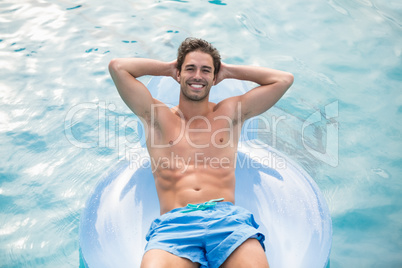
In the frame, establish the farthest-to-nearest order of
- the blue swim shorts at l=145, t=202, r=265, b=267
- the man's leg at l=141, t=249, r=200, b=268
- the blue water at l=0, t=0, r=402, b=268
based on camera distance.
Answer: the blue water at l=0, t=0, r=402, b=268 → the blue swim shorts at l=145, t=202, r=265, b=267 → the man's leg at l=141, t=249, r=200, b=268

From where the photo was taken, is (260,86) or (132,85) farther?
(260,86)

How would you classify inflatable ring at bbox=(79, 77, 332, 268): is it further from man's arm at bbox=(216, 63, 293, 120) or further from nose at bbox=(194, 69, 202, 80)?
nose at bbox=(194, 69, 202, 80)

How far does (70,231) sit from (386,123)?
2.69 metres

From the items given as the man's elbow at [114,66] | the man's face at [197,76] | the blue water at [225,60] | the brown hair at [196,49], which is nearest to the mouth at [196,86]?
the man's face at [197,76]

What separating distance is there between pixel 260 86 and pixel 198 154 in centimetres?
54

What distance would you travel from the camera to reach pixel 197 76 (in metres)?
2.38

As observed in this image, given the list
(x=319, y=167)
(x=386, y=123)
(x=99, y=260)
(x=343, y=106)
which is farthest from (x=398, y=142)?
(x=99, y=260)

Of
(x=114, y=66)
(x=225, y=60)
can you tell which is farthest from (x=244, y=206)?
(x=225, y=60)

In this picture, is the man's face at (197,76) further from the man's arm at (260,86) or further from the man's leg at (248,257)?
the man's leg at (248,257)

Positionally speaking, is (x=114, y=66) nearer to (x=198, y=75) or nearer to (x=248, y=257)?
(x=198, y=75)

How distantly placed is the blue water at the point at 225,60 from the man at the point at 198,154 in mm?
545

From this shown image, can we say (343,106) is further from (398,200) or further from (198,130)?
(198,130)

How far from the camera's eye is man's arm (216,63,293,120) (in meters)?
2.48

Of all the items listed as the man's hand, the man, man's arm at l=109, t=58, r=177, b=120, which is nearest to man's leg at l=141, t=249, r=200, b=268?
the man
